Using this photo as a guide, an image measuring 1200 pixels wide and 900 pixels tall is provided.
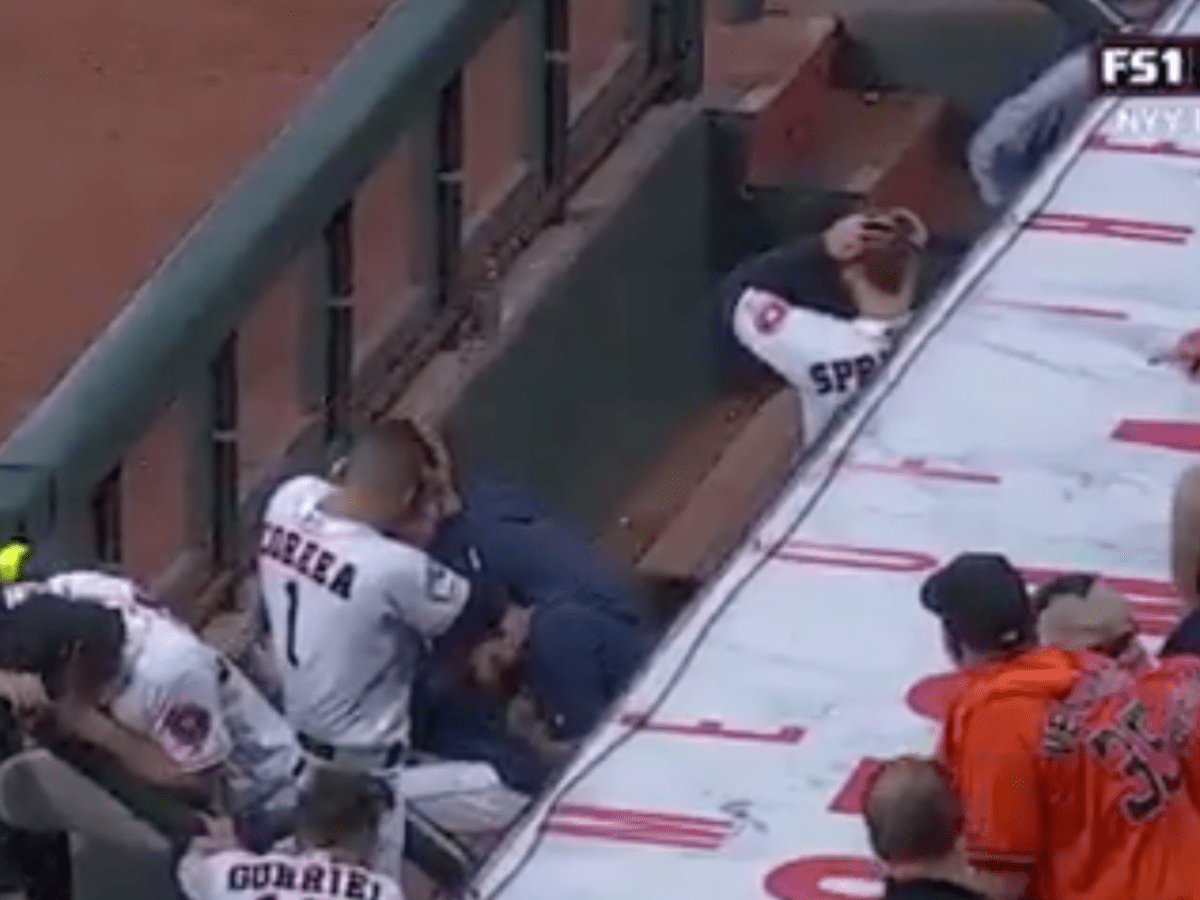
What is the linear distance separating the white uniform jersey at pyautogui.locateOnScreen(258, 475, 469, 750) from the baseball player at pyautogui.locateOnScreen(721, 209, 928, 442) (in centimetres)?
147

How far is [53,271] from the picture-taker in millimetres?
13945

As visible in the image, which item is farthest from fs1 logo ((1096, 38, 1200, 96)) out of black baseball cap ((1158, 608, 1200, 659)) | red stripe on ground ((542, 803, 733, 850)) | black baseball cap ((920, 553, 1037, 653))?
red stripe on ground ((542, 803, 733, 850))

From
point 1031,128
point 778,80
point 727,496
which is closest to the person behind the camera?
point 727,496

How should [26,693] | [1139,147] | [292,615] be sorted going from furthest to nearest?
[1139,147]
[292,615]
[26,693]

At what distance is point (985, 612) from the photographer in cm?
832

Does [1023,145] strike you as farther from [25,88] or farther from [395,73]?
[25,88]

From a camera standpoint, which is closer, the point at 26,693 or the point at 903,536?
the point at 26,693

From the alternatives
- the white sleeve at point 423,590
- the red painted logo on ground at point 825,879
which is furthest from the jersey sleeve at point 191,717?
the red painted logo on ground at point 825,879

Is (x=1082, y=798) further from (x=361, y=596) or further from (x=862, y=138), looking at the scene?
(x=862, y=138)

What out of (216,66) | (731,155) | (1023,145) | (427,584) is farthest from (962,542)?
(216,66)

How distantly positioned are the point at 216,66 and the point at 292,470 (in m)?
4.59

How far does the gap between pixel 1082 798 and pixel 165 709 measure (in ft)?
6.23

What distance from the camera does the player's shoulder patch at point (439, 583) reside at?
9398 mm

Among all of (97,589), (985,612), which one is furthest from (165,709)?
(985,612)
